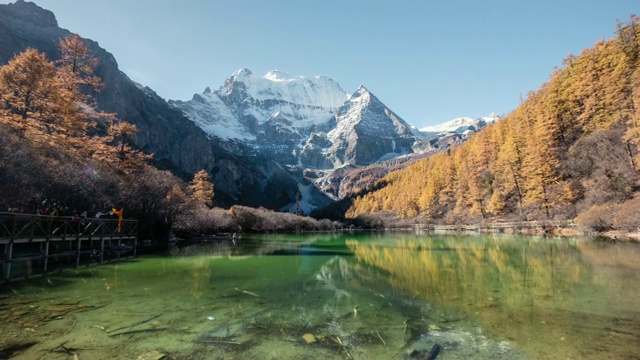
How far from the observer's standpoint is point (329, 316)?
7.71 meters

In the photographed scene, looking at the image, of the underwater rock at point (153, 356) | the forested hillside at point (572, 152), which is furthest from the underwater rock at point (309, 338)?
the forested hillside at point (572, 152)

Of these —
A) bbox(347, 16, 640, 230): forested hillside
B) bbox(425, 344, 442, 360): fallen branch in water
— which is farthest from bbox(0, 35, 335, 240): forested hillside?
bbox(347, 16, 640, 230): forested hillside

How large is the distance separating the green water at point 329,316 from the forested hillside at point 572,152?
2267 centimetres

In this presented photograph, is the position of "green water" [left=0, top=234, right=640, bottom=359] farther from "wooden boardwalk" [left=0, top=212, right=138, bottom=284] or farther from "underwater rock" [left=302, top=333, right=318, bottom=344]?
"wooden boardwalk" [left=0, top=212, right=138, bottom=284]

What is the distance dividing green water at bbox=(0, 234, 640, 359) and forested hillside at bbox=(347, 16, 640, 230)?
892 inches

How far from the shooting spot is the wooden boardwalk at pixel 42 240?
13.8 meters

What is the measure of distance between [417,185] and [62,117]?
3379 inches

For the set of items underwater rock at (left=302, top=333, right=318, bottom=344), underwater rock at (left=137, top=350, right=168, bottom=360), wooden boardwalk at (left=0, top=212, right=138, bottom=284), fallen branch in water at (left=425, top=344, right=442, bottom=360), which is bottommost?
fallen branch in water at (left=425, top=344, right=442, bottom=360)

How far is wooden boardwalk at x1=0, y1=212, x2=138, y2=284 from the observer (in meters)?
13.8

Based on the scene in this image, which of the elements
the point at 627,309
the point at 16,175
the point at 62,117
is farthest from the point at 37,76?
the point at 627,309

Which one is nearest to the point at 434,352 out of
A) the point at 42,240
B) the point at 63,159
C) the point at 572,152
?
the point at 42,240

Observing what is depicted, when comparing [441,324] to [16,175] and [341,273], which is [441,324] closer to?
[341,273]

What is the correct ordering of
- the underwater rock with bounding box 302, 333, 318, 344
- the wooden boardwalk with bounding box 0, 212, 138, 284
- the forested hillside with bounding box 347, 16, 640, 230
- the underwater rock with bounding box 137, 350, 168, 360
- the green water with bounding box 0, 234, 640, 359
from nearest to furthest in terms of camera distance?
the underwater rock with bounding box 137, 350, 168, 360 < the green water with bounding box 0, 234, 640, 359 < the underwater rock with bounding box 302, 333, 318, 344 < the wooden boardwalk with bounding box 0, 212, 138, 284 < the forested hillside with bounding box 347, 16, 640, 230

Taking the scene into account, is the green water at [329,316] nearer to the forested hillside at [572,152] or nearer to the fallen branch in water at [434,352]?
the fallen branch in water at [434,352]
